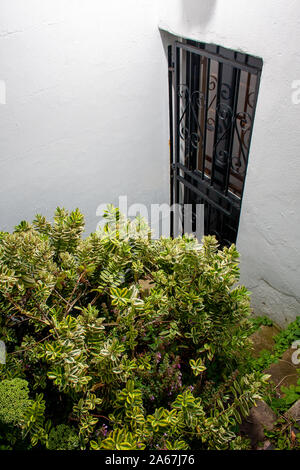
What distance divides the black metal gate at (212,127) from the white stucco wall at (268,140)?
0.18 m

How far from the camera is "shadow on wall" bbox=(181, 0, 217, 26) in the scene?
2.55 metres

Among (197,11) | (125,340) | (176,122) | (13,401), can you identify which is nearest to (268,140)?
(197,11)

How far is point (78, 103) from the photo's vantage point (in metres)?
3.13

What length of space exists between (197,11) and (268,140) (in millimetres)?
1118

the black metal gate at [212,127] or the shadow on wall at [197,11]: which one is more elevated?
the shadow on wall at [197,11]

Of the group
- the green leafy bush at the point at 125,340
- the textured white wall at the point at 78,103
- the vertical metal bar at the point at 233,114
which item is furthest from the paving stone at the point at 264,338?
the textured white wall at the point at 78,103

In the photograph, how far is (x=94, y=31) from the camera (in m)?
2.95

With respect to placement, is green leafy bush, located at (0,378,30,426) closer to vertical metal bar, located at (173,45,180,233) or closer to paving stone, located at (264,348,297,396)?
paving stone, located at (264,348,297,396)

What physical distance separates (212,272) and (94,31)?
2.25m

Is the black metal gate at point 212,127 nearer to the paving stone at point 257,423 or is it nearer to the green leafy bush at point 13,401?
the paving stone at point 257,423

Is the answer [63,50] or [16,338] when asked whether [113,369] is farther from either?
[63,50]

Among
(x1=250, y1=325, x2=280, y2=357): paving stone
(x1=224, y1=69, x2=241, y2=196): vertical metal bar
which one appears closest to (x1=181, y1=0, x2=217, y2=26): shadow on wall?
(x1=224, y1=69, x2=241, y2=196): vertical metal bar

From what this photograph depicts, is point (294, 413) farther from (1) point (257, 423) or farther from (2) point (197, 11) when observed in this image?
(2) point (197, 11)

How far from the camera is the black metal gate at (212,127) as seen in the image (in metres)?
2.81
